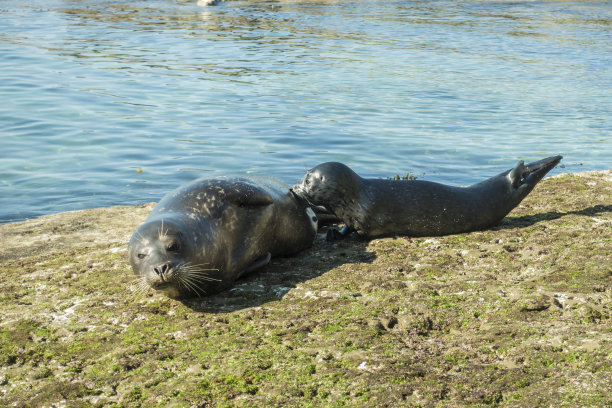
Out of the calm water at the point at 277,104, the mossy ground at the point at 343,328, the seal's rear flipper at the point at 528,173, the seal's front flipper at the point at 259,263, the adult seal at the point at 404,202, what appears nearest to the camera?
the mossy ground at the point at 343,328

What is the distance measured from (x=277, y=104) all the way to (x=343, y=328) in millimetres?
11850

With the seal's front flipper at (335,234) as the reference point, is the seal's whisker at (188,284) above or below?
above

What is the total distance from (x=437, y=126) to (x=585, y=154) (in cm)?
291

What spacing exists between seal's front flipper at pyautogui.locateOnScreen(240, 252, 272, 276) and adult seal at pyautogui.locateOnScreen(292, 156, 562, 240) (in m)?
0.87

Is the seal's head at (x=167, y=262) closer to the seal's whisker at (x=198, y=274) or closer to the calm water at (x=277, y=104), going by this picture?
the seal's whisker at (x=198, y=274)

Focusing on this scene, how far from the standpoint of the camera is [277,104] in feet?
51.1

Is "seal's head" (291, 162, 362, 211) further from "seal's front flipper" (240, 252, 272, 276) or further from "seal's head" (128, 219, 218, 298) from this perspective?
"seal's head" (128, 219, 218, 298)

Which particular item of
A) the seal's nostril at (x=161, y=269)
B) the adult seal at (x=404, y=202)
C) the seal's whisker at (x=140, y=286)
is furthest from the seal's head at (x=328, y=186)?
the seal's nostril at (x=161, y=269)

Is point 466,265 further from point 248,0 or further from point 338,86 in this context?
point 248,0

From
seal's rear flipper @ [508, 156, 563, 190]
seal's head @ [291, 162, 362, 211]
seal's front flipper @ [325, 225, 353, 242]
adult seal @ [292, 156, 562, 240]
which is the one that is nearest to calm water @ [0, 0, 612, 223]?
seal's rear flipper @ [508, 156, 563, 190]

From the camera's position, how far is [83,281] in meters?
5.18

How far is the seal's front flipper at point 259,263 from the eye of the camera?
5.16 metres

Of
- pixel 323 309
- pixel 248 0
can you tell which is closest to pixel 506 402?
pixel 323 309

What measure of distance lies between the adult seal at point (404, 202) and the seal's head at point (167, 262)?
160cm
